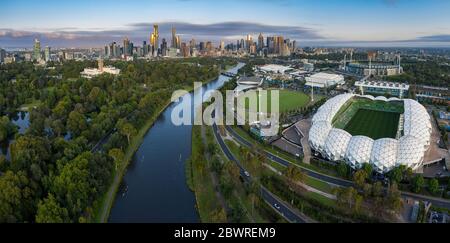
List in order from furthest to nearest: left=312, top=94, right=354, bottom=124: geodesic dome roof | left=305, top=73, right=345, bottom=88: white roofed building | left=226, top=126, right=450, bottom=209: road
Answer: left=305, top=73, right=345, bottom=88: white roofed building < left=312, top=94, right=354, bottom=124: geodesic dome roof < left=226, top=126, right=450, bottom=209: road

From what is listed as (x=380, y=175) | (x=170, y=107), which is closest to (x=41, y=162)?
(x=380, y=175)

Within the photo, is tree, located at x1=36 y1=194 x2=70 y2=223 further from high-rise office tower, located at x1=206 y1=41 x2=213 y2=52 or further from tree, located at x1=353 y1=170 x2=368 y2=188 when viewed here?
high-rise office tower, located at x1=206 y1=41 x2=213 y2=52

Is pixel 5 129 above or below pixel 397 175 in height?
above

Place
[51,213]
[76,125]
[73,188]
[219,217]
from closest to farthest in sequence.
→ 1. [219,217]
2. [51,213]
3. [73,188]
4. [76,125]

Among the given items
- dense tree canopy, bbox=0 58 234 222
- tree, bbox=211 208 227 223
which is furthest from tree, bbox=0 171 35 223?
tree, bbox=211 208 227 223

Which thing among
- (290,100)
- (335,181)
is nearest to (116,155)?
(335,181)

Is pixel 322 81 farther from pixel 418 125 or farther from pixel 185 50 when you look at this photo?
pixel 185 50

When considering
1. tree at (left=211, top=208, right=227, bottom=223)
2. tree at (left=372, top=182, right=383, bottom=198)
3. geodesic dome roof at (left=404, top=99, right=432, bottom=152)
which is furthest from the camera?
geodesic dome roof at (left=404, top=99, right=432, bottom=152)
